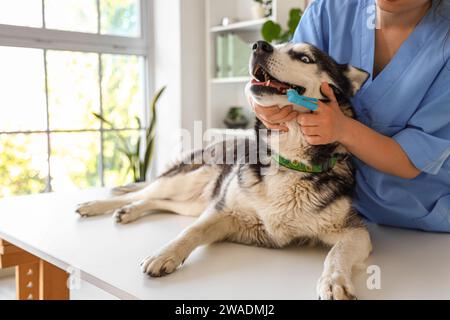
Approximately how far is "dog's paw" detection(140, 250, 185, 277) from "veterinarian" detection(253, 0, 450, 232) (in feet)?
1.25

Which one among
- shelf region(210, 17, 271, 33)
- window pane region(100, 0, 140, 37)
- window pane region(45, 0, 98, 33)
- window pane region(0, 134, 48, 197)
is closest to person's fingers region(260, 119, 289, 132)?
shelf region(210, 17, 271, 33)

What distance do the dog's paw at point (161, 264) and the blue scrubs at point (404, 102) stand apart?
0.57 metres

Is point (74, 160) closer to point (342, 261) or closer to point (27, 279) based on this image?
point (27, 279)

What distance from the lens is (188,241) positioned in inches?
35.0

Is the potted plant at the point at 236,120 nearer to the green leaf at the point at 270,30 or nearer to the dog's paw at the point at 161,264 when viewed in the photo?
the green leaf at the point at 270,30

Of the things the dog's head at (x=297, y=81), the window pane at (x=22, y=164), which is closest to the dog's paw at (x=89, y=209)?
the dog's head at (x=297, y=81)

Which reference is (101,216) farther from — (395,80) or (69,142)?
(69,142)

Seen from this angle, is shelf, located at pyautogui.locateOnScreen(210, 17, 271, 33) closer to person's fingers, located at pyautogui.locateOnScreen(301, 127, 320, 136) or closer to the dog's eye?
the dog's eye

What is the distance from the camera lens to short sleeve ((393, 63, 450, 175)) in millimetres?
899

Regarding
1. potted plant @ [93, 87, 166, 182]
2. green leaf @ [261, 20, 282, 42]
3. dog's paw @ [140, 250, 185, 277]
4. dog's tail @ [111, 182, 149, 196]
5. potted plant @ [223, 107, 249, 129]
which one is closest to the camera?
dog's paw @ [140, 250, 185, 277]

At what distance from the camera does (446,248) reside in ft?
3.19

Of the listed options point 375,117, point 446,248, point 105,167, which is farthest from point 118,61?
point 446,248

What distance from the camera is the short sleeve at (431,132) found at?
0.90 meters

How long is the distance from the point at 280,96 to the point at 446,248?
57 cm
